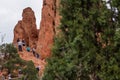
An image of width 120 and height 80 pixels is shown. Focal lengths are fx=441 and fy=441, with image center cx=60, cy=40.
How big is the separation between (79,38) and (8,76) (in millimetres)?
20639

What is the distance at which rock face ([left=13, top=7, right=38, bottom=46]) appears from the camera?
2854 inches

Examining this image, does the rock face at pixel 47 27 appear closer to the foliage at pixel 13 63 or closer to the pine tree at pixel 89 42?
the foliage at pixel 13 63

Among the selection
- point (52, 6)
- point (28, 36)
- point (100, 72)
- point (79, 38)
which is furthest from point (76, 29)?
point (28, 36)

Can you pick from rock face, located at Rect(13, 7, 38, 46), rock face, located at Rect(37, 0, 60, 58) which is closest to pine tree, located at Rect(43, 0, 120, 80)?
rock face, located at Rect(37, 0, 60, 58)

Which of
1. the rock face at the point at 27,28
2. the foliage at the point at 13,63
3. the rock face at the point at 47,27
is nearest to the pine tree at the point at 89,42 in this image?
the foliage at the point at 13,63

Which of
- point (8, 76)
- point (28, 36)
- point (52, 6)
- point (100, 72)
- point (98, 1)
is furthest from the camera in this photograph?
point (28, 36)

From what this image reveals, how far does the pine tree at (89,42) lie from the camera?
59.5 ft

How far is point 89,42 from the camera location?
A: 734 inches

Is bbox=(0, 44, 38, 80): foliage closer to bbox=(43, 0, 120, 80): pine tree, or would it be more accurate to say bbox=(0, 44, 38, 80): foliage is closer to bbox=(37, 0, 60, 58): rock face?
bbox=(43, 0, 120, 80): pine tree

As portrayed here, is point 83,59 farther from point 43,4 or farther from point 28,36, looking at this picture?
point 28,36

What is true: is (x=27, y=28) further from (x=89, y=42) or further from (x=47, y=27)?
(x=89, y=42)

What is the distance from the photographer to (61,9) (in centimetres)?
2042

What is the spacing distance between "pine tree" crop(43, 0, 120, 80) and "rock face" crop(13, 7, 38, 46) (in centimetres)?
5227

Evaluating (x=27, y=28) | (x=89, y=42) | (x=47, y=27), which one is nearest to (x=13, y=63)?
(x=89, y=42)
